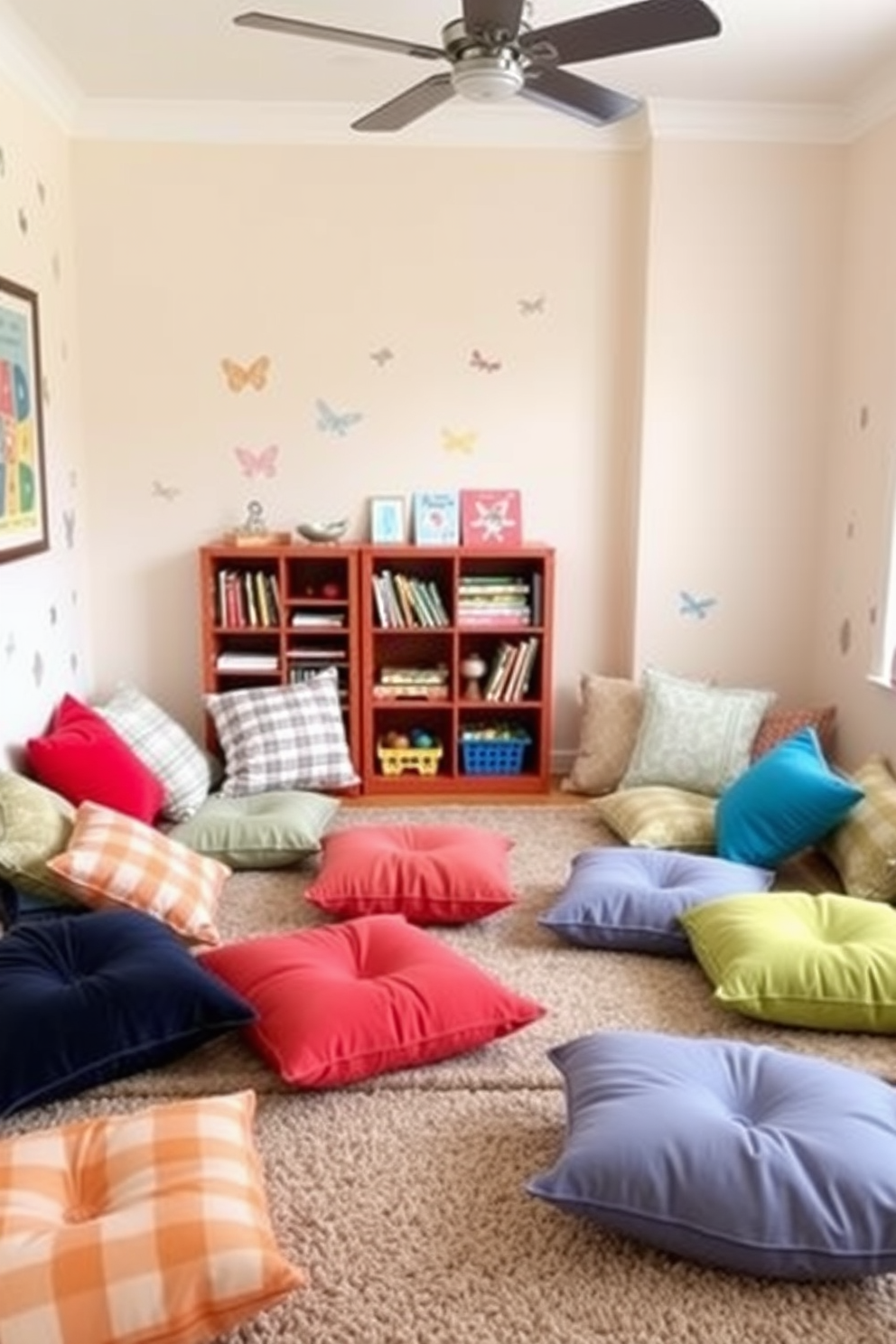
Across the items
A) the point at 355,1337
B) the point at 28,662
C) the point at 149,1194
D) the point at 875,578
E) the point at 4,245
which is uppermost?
the point at 4,245

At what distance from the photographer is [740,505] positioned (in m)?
3.97

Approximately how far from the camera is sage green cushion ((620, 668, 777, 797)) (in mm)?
3547

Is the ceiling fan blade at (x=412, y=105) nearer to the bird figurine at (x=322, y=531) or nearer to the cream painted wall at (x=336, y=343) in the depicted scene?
the cream painted wall at (x=336, y=343)

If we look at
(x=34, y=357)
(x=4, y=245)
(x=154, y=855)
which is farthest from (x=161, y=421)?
(x=154, y=855)

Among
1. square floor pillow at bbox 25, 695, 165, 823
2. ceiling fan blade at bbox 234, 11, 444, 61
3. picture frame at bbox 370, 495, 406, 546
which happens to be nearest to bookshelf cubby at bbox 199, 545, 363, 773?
picture frame at bbox 370, 495, 406, 546

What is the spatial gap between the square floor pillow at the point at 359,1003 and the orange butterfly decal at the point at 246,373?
2.37m

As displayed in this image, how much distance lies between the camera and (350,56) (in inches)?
127

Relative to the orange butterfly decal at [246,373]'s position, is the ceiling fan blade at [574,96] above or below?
above

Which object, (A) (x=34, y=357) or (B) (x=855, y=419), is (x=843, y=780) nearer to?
(B) (x=855, y=419)

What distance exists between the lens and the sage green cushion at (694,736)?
355cm

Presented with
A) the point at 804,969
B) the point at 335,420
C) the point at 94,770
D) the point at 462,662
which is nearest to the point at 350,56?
the point at 335,420

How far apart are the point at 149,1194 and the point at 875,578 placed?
2.96 m

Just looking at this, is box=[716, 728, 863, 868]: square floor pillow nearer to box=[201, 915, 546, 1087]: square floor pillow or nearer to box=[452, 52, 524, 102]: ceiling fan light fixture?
box=[201, 915, 546, 1087]: square floor pillow

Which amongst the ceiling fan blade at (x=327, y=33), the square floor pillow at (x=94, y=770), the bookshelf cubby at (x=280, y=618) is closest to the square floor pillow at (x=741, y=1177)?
the square floor pillow at (x=94, y=770)
